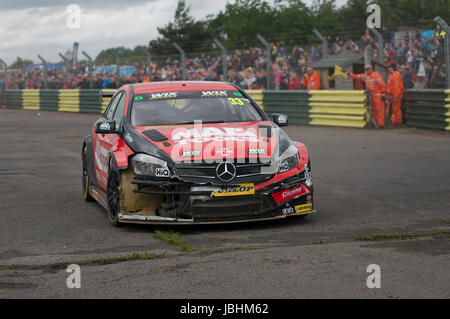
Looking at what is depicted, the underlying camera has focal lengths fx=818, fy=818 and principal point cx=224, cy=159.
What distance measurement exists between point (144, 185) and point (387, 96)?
1363cm

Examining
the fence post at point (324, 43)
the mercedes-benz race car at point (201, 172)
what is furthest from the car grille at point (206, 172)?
the fence post at point (324, 43)

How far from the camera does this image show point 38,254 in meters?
6.76

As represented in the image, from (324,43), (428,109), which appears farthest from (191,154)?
(324,43)

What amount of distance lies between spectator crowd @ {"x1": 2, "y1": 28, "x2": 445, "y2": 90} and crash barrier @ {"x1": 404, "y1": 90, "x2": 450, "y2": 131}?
Answer: 0.40 metres

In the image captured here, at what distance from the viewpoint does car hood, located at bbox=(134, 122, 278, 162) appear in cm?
772

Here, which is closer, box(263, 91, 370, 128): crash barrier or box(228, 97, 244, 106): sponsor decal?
box(228, 97, 244, 106): sponsor decal

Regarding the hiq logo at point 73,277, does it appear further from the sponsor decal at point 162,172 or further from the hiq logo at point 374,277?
the hiq logo at point 374,277

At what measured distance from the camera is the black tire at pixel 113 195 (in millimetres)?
8077

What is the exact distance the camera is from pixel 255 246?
273 inches

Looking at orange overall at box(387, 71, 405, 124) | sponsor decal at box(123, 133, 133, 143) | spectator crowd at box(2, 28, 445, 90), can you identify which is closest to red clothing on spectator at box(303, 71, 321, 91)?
spectator crowd at box(2, 28, 445, 90)

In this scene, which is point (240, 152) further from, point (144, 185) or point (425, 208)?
point (425, 208)

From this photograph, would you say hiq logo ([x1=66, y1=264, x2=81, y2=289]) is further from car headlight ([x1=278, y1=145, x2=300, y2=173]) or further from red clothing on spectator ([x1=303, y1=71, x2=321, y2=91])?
red clothing on spectator ([x1=303, y1=71, x2=321, y2=91])

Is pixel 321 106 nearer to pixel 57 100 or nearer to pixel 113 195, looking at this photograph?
pixel 113 195

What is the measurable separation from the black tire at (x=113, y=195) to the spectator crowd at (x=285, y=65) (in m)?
12.8
